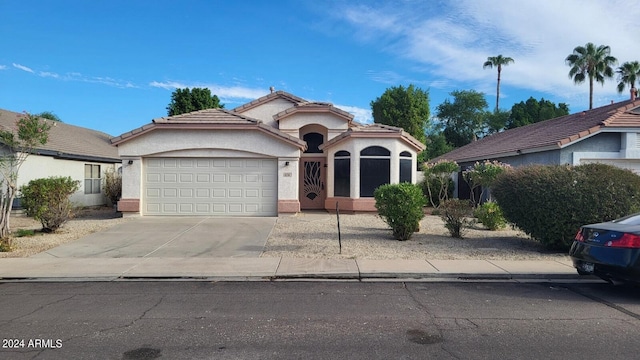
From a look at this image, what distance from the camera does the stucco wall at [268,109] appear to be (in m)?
21.3

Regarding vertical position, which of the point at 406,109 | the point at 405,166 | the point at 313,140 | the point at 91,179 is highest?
the point at 406,109

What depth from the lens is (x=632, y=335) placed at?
507 cm

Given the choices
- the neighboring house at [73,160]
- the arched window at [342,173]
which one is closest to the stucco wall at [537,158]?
the arched window at [342,173]

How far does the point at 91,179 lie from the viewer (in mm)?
21453

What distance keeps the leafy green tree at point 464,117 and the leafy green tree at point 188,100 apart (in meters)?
29.6

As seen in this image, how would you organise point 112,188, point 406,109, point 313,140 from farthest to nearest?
point 406,109
point 112,188
point 313,140

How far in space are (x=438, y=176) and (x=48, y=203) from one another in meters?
15.5

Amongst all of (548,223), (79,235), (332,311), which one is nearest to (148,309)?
(332,311)

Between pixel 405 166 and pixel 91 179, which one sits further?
pixel 91 179

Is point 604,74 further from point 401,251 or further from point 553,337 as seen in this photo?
point 553,337

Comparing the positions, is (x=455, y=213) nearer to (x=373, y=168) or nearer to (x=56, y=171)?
(x=373, y=168)

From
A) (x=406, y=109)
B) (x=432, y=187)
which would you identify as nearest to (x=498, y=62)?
(x=406, y=109)

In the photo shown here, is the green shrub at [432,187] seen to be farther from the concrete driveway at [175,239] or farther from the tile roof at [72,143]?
the tile roof at [72,143]

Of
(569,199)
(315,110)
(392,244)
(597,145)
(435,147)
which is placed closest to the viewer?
(569,199)
